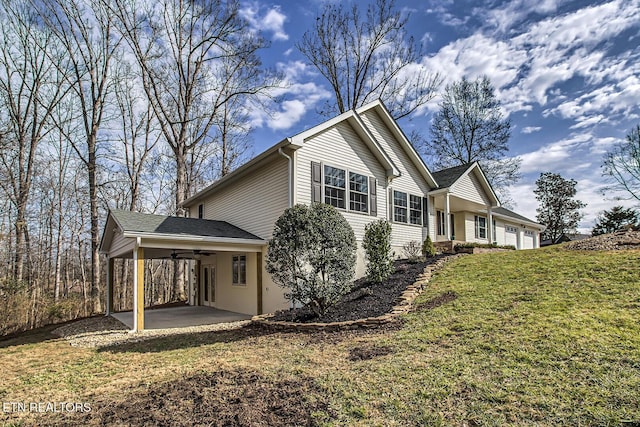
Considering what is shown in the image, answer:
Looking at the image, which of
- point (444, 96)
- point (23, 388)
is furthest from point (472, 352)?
point (444, 96)

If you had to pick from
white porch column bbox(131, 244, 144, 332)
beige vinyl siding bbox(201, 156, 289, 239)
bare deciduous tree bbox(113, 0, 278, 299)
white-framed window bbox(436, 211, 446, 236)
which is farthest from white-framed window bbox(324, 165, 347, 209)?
bare deciduous tree bbox(113, 0, 278, 299)

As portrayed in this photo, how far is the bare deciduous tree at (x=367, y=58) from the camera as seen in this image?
21734 mm

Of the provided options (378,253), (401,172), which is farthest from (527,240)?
(378,253)

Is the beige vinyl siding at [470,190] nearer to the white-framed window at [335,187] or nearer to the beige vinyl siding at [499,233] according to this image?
the beige vinyl siding at [499,233]

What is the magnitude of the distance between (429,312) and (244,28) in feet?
63.1

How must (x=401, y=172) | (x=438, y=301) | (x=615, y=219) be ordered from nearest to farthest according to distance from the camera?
(x=438, y=301) < (x=401, y=172) < (x=615, y=219)

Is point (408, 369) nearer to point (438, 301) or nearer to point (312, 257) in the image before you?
point (438, 301)

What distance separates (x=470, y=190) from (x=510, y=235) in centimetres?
846

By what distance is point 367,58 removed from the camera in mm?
22391

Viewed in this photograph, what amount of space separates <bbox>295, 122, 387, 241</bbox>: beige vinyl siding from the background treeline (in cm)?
1004

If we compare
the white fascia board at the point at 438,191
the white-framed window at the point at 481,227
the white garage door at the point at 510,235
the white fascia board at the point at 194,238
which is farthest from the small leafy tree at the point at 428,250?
the white garage door at the point at 510,235

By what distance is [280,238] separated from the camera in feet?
28.3

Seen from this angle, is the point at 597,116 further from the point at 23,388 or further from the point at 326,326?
the point at 23,388

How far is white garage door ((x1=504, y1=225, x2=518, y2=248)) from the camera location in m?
22.9
